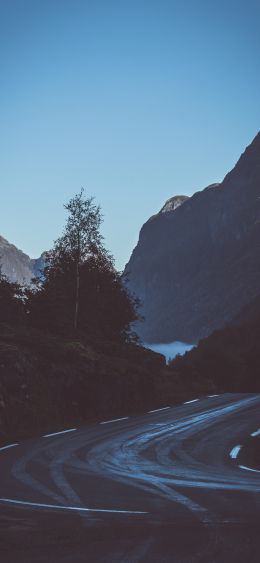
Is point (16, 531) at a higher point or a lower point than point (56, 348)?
lower

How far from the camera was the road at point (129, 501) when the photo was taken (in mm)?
5559

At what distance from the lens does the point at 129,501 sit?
7996 millimetres

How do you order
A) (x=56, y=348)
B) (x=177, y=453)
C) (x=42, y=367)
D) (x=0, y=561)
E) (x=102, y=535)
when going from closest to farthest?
(x=0, y=561), (x=102, y=535), (x=177, y=453), (x=42, y=367), (x=56, y=348)

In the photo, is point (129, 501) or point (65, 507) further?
point (129, 501)

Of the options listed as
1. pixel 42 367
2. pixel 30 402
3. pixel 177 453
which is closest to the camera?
pixel 177 453

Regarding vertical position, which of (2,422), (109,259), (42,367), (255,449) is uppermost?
(109,259)

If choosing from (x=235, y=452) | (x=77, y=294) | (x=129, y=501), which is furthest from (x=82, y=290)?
(x=129, y=501)

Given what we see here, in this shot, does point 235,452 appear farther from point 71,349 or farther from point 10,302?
point 10,302

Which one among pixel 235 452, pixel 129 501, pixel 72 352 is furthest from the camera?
pixel 72 352

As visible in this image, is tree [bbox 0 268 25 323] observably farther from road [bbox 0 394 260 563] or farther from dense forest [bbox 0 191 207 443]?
road [bbox 0 394 260 563]

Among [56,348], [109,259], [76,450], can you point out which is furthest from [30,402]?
[109,259]

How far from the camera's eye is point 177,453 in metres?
14.1

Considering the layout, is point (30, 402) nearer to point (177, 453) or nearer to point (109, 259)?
point (177, 453)

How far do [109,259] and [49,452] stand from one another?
35538 millimetres
